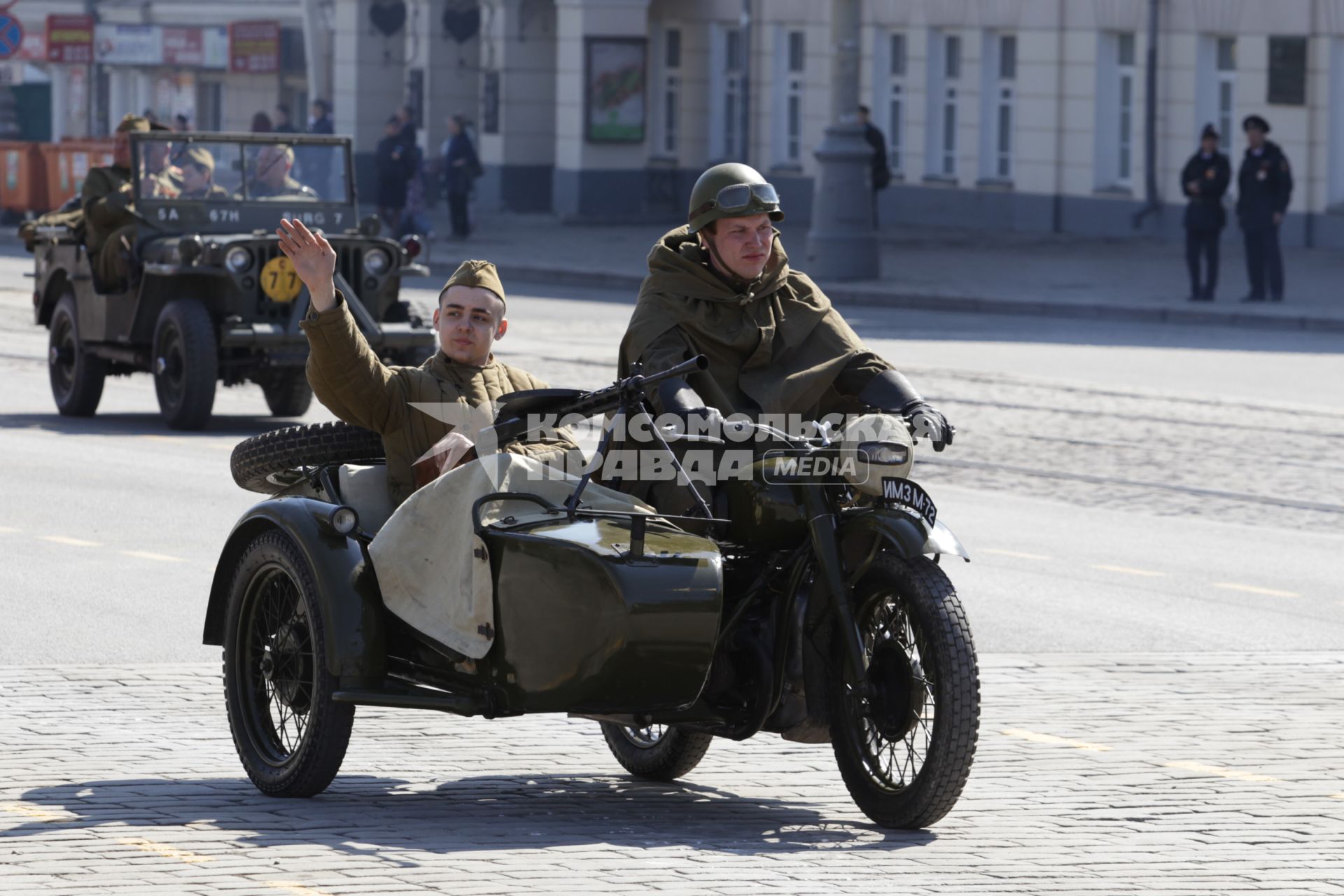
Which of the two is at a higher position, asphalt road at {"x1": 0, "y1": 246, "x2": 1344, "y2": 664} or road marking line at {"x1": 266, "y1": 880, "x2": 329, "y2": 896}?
asphalt road at {"x1": 0, "y1": 246, "x2": 1344, "y2": 664}

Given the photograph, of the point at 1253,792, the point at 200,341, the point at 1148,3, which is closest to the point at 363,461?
the point at 1253,792

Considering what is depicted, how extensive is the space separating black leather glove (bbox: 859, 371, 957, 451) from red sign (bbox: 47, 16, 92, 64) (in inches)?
1850

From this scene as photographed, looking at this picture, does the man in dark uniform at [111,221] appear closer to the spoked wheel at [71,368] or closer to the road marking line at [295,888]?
the spoked wheel at [71,368]

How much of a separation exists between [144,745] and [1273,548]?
624 cm

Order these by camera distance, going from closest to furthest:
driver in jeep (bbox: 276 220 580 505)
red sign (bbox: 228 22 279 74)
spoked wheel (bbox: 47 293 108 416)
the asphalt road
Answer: driver in jeep (bbox: 276 220 580 505) → the asphalt road → spoked wheel (bbox: 47 293 108 416) → red sign (bbox: 228 22 279 74)

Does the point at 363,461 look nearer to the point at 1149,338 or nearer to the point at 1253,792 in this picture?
the point at 1253,792

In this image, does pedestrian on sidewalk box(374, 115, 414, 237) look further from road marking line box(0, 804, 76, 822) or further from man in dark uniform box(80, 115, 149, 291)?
road marking line box(0, 804, 76, 822)

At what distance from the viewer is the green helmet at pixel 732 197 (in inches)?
261

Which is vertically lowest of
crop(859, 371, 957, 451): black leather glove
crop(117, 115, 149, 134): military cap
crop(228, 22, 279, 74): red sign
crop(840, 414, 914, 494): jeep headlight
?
crop(840, 414, 914, 494): jeep headlight

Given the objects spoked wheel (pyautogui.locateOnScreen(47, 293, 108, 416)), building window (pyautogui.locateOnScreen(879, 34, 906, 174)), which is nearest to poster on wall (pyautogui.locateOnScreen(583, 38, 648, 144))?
building window (pyautogui.locateOnScreen(879, 34, 906, 174))

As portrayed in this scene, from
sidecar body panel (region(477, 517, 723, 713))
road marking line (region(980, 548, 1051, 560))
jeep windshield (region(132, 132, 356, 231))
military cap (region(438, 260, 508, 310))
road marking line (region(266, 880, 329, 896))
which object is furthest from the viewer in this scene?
jeep windshield (region(132, 132, 356, 231))

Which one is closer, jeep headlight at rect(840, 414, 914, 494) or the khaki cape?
jeep headlight at rect(840, 414, 914, 494)

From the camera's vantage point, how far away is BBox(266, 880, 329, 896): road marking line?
217 inches

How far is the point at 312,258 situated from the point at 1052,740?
2.63m
